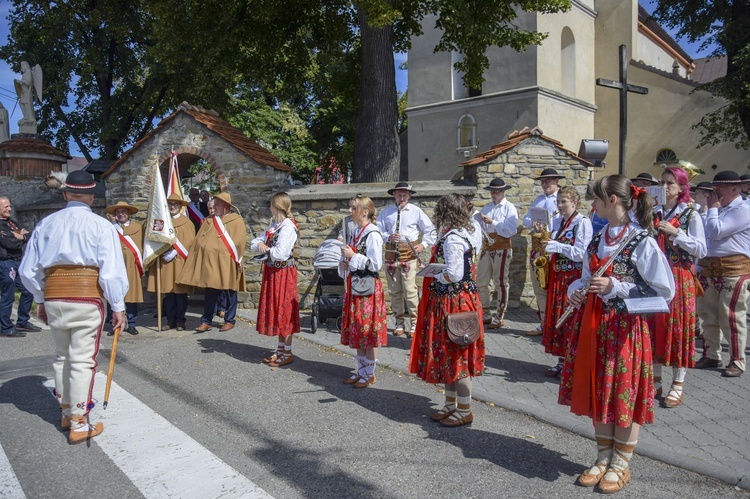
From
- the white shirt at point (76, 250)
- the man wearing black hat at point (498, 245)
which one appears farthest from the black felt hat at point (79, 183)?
the man wearing black hat at point (498, 245)

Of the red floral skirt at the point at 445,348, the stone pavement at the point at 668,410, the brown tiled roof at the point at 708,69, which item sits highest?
the brown tiled roof at the point at 708,69

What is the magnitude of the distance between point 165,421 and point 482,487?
282 centimetres

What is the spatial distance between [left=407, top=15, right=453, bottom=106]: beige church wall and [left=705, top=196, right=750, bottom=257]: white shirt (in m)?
19.2

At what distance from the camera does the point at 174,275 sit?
9148mm

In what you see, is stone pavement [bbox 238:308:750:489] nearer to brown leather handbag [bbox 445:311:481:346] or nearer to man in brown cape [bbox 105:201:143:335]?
brown leather handbag [bbox 445:311:481:346]

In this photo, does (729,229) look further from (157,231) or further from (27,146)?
(27,146)

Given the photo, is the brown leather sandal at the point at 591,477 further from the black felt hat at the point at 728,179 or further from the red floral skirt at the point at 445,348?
the black felt hat at the point at 728,179

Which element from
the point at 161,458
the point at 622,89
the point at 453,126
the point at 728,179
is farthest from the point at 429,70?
the point at 161,458

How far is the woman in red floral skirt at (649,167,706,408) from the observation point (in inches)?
213

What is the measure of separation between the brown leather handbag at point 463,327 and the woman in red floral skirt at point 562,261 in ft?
4.90

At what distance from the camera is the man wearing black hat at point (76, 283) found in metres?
4.76

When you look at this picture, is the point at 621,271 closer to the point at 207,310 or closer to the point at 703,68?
the point at 207,310

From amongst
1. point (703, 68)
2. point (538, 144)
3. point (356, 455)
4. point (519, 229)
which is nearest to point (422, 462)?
point (356, 455)

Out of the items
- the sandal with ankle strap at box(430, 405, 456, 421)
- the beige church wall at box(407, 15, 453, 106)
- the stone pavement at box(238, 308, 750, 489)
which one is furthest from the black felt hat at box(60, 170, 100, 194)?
the beige church wall at box(407, 15, 453, 106)
